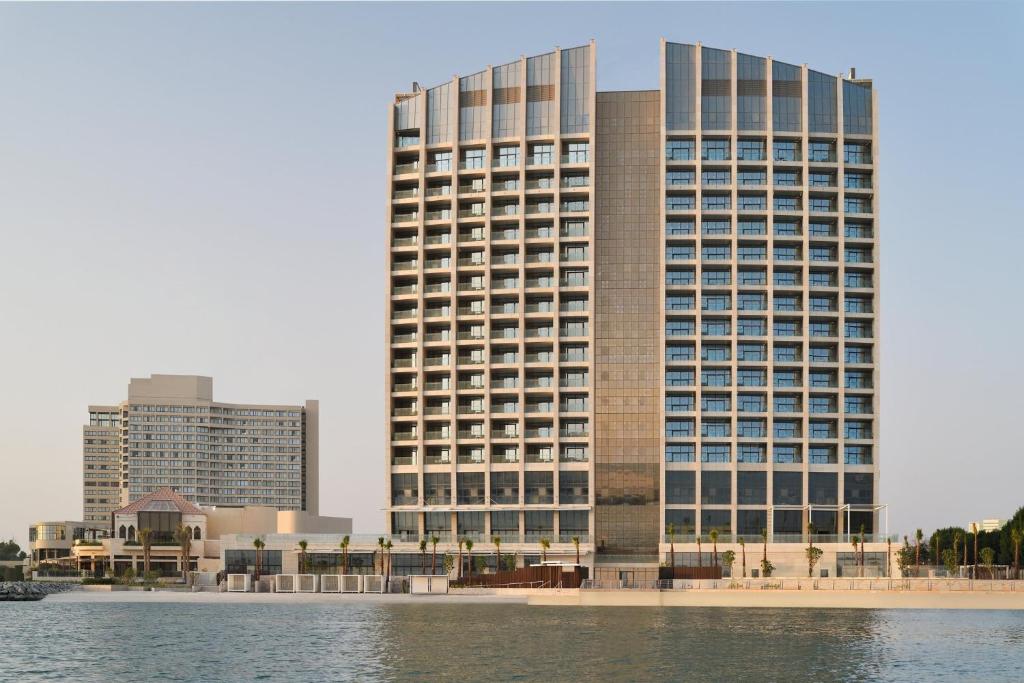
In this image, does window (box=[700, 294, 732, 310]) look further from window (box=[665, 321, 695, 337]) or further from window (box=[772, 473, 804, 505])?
window (box=[772, 473, 804, 505])

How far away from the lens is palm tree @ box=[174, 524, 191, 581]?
187413 millimetres

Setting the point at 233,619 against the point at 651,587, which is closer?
the point at 233,619

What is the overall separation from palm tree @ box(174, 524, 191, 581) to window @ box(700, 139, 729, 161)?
91.7 meters

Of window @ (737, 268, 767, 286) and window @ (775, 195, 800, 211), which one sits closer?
window @ (737, 268, 767, 286)

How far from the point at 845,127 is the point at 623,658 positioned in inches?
4270

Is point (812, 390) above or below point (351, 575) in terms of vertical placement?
above

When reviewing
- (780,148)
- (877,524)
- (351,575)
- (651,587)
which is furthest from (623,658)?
(780,148)

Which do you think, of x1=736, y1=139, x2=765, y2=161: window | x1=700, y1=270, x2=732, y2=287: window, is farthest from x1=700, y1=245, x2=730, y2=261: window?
x1=736, y1=139, x2=765, y2=161: window

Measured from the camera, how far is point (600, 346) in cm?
16862

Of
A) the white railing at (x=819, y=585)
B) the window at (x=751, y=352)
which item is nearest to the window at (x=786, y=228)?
the window at (x=751, y=352)

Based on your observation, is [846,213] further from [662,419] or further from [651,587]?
[651,587]

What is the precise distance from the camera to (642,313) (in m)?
169

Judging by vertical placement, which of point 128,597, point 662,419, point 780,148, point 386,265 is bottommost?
point 128,597

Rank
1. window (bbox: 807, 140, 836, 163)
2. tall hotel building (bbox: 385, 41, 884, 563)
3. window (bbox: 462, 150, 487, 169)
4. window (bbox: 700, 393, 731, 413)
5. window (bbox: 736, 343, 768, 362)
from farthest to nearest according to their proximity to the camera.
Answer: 1. window (bbox: 462, 150, 487, 169)
2. window (bbox: 807, 140, 836, 163)
3. window (bbox: 736, 343, 768, 362)
4. window (bbox: 700, 393, 731, 413)
5. tall hotel building (bbox: 385, 41, 884, 563)
